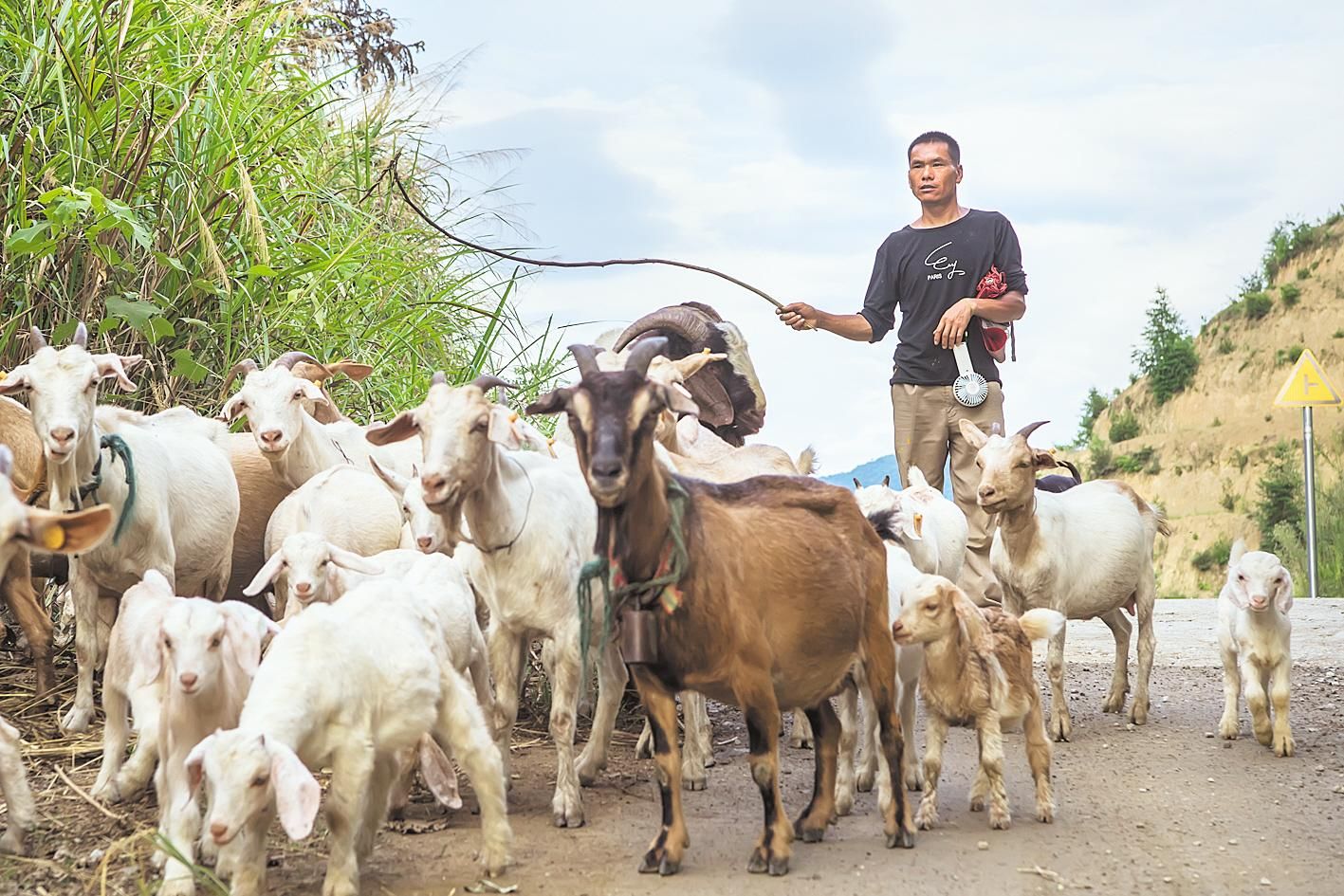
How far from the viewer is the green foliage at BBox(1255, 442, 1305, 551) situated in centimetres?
2817

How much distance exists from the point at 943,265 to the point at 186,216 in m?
4.61

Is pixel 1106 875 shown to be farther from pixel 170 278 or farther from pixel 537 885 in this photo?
pixel 170 278

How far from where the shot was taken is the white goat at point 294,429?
712cm

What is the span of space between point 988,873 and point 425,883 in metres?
1.93

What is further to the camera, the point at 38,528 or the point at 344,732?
the point at 344,732

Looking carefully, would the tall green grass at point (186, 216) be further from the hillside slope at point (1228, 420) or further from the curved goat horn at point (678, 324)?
the hillside slope at point (1228, 420)

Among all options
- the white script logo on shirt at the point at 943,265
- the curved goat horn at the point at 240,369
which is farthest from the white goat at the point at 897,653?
the curved goat horn at the point at 240,369

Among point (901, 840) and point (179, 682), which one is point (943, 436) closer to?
point (901, 840)

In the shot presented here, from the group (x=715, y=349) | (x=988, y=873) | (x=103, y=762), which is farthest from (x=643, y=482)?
(x=715, y=349)

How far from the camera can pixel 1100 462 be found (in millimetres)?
34750

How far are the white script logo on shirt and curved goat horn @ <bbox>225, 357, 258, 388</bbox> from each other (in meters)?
4.00

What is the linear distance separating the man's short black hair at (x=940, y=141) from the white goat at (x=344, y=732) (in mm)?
5165

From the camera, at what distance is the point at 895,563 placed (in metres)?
6.63

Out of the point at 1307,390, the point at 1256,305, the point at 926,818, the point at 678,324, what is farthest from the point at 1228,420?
the point at 926,818
